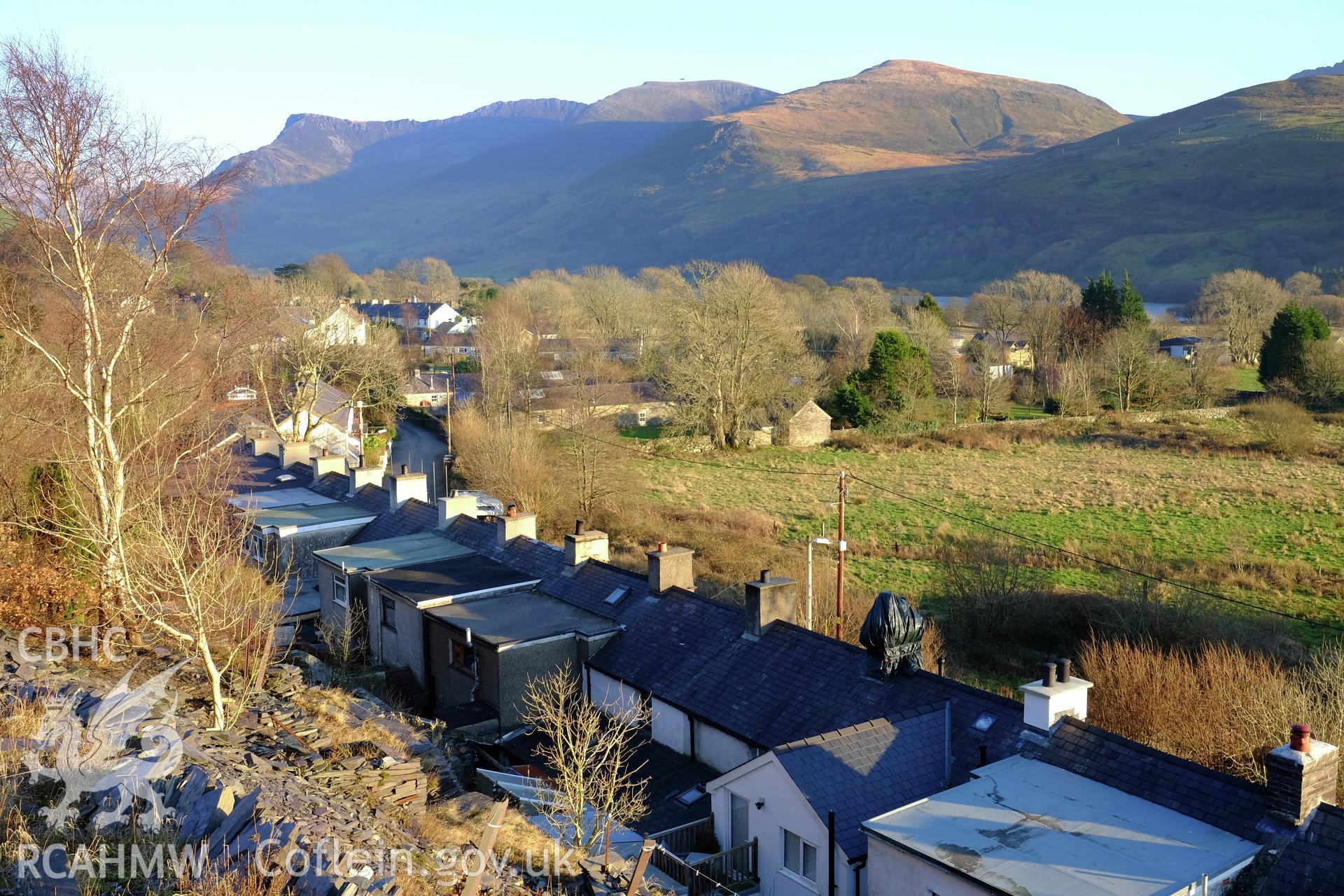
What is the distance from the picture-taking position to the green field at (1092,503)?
1291 inches

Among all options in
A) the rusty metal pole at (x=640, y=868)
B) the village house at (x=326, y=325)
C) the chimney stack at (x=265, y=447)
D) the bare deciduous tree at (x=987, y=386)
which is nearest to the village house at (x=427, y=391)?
the village house at (x=326, y=325)

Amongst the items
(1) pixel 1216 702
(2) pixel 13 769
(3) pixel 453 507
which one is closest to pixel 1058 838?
(1) pixel 1216 702

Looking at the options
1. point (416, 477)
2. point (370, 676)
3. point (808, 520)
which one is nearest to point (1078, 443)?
point (808, 520)

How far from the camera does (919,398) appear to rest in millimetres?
66625

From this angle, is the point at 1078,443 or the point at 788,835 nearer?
the point at 788,835

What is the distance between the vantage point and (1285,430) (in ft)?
185

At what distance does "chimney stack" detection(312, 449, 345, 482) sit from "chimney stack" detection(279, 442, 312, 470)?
2617mm

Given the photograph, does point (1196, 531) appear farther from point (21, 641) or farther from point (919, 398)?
point (21, 641)

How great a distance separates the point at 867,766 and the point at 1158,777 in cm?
363

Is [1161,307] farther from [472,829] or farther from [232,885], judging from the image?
[232,885]

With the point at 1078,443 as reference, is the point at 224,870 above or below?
above

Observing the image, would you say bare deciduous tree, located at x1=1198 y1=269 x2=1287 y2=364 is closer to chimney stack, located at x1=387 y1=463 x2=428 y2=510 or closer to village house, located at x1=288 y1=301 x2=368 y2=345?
village house, located at x1=288 y1=301 x2=368 y2=345

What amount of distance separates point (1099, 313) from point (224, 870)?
83.2m

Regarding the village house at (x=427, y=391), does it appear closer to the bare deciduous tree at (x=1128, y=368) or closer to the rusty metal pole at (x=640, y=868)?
the bare deciduous tree at (x=1128, y=368)
